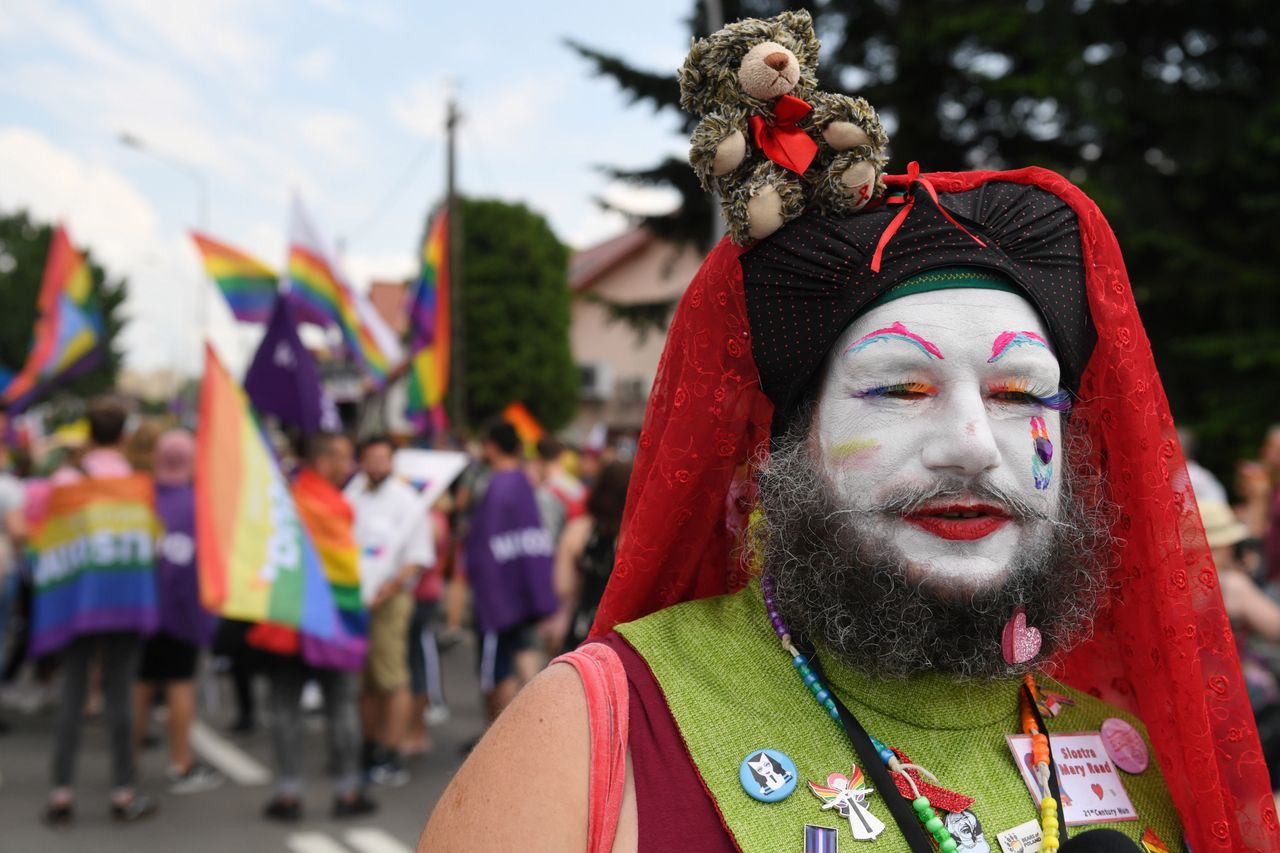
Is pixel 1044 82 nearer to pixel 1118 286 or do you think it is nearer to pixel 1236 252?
pixel 1236 252

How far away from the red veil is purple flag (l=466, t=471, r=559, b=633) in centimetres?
472

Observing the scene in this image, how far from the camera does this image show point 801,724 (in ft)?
5.22

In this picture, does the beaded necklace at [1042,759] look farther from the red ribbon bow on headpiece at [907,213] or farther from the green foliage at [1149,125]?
the green foliage at [1149,125]

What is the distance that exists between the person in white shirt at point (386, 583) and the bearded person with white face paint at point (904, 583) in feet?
15.5

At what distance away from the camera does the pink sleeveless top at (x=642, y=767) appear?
55.8 inches

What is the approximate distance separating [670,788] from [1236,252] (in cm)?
1235

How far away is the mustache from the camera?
5.11 ft

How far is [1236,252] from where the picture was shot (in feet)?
39.5

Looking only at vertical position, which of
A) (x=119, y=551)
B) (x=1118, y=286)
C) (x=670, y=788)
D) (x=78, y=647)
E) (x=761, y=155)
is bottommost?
(x=78, y=647)

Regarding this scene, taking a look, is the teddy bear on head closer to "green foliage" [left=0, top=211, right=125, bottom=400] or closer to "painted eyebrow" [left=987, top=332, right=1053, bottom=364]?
"painted eyebrow" [left=987, top=332, right=1053, bottom=364]

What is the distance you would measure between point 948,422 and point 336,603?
4.72 meters

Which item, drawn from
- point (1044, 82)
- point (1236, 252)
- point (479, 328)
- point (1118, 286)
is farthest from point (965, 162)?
point (479, 328)

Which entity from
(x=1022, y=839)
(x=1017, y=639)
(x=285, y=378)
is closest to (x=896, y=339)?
(x=1017, y=639)

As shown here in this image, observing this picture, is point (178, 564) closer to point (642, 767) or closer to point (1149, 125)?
point (642, 767)
